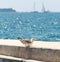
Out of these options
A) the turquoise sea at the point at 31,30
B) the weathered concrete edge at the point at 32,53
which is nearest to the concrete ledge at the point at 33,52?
the weathered concrete edge at the point at 32,53

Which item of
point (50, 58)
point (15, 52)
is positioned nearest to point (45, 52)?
point (50, 58)

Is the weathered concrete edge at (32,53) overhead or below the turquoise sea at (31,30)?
overhead

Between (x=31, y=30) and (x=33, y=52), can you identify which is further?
(x=31, y=30)

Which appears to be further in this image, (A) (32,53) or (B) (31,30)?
(B) (31,30)

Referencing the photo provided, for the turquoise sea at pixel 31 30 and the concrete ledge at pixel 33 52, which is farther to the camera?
the turquoise sea at pixel 31 30

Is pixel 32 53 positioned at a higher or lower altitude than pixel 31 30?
higher

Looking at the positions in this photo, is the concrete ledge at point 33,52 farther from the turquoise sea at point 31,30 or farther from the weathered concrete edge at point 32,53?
the turquoise sea at point 31,30

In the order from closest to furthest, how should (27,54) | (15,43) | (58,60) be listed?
(58,60)
(27,54)
(15,43)

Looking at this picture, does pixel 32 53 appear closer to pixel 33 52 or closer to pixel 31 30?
pixel 33 52

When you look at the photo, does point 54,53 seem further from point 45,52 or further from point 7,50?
point 7,50

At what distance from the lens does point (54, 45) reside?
12703 mm

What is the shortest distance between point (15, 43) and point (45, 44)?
3.67ft

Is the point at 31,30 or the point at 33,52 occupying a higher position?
the point at 33,52

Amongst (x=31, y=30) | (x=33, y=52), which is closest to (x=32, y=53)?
(x=33, y=52)
